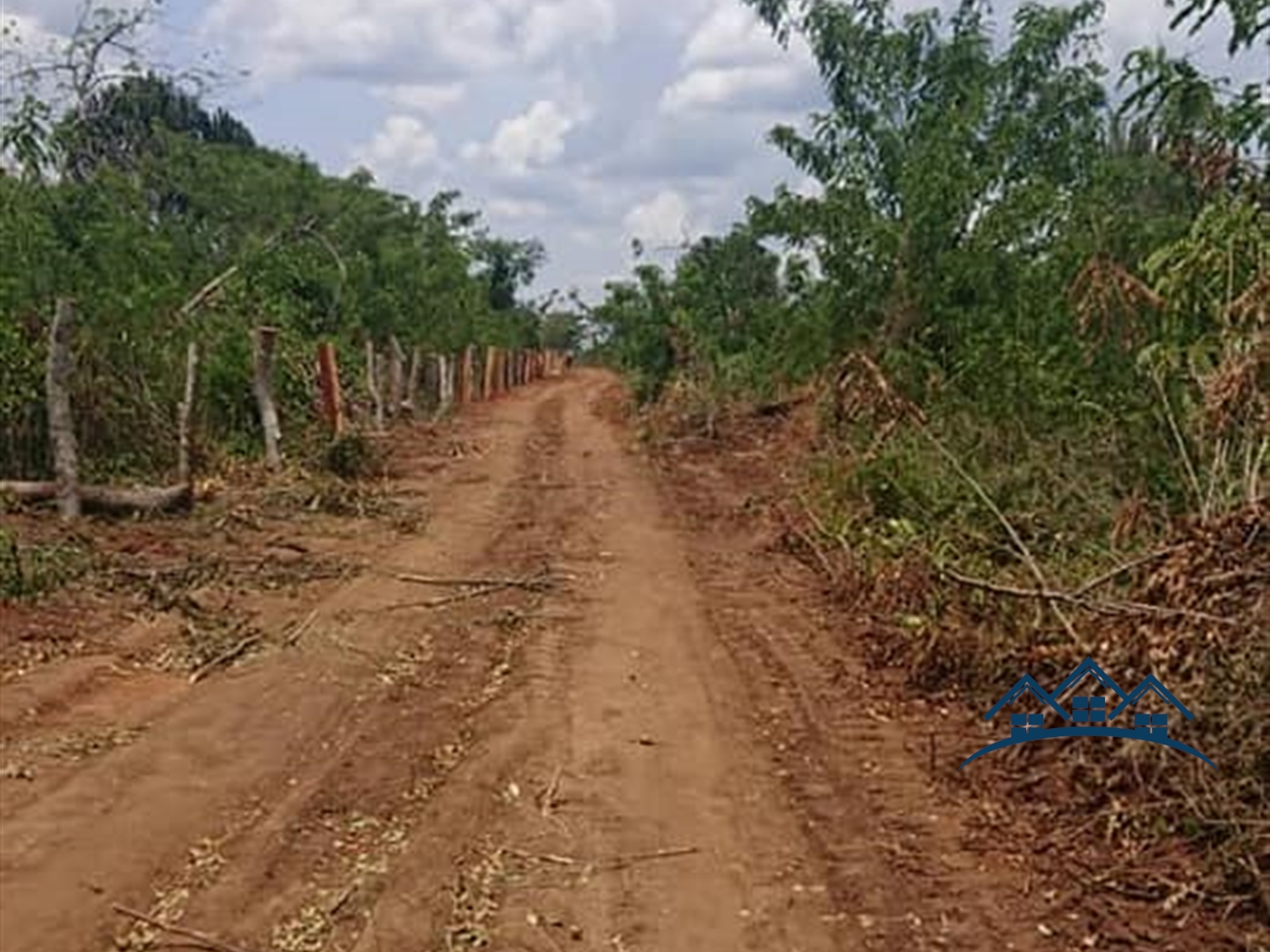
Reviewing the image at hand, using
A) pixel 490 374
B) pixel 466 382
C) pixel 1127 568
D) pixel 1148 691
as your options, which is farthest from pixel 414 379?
pixel 1148 691

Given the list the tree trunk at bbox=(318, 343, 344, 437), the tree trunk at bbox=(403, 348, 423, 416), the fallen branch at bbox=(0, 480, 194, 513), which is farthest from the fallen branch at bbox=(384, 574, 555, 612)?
the tree trunk at bbox=(403, 348, 423, 416)

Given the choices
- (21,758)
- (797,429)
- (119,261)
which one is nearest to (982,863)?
(21,758)

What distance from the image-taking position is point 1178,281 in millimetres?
6957

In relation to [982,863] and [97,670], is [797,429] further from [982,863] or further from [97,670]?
[982,863]

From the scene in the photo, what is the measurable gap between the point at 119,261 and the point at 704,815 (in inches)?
378

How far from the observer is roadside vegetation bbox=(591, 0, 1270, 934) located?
17.2 ft

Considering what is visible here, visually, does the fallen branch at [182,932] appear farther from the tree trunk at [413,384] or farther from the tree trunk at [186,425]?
the tree trunk at [413,384]

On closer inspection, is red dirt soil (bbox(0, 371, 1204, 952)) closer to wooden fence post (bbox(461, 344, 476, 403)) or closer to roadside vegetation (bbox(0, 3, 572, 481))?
roadside vegetation (bbox(0, 3, 572, 481))

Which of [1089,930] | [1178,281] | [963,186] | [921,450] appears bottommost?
[1089,930]

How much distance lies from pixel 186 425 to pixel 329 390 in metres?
4.72

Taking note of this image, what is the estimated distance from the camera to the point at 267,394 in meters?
14.2

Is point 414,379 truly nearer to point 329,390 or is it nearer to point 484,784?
point 329,390

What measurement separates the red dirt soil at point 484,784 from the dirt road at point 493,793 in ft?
0.04

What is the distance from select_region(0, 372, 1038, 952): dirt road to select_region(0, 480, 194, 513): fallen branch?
97.0 inches
